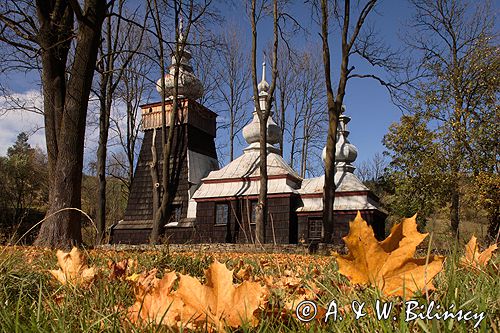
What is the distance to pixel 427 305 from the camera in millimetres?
994

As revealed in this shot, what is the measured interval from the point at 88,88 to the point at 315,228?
53.2ft

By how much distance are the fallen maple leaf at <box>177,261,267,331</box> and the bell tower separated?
2412 cm

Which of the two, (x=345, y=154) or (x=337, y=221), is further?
(x=345, y=154)

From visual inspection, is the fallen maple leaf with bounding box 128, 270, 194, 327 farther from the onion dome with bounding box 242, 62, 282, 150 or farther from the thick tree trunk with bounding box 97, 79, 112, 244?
the onion dome with bounding box 242, 62, 282, 150

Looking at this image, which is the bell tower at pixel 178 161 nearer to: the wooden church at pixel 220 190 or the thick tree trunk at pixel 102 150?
the wooden church at pixel 220 190

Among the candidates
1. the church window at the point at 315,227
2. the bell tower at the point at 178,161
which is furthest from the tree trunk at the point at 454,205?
the bell tower at the point at 178,161

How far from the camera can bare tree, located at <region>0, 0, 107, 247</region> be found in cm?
827

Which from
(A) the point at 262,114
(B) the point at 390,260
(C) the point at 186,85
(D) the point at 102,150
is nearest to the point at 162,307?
(B) the point at 390,260

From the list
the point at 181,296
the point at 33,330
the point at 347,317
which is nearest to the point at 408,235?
the point at 347,317

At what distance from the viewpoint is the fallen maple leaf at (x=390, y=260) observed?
1.17 metres

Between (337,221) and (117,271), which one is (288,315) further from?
(337,221)

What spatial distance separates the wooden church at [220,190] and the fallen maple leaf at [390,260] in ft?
64.3

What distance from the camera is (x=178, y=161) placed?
2708cm

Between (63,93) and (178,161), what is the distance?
16.9 m
